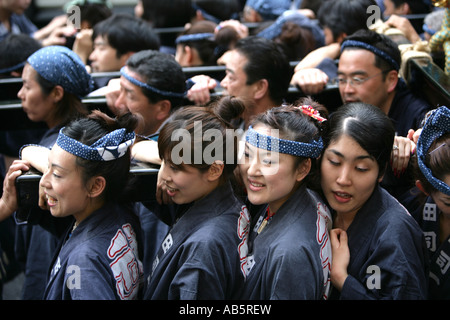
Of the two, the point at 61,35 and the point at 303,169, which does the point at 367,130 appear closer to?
the point at 303,169

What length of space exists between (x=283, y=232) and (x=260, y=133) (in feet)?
1.08

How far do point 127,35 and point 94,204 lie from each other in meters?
1.60

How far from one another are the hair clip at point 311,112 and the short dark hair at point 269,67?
822 millimetres

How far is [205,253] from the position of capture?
1.65 metres

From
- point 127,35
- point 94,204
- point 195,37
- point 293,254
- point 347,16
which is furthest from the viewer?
point 195,37

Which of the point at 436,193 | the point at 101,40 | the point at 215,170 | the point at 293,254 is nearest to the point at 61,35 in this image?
the point at 101,40

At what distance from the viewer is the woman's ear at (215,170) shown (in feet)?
5.96

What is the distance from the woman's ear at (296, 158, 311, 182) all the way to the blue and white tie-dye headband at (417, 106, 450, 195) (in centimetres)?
35

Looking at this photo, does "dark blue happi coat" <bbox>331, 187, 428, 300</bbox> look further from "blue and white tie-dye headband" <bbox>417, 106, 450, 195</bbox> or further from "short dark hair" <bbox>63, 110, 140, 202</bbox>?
"short dark hair" <bbox>63, 110, 140, 202</bbox>

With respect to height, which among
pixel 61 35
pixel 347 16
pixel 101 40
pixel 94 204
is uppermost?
pixel 347 16

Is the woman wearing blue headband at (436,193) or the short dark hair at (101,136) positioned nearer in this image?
the woman wearing blue headband at (436,193)

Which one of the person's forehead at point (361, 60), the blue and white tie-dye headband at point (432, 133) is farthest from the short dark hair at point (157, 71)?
the blue and white tie-dye headband at point (432, 133)

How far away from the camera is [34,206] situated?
2.00 metres

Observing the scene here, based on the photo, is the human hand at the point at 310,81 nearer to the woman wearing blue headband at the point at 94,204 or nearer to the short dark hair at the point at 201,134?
the short dark hair at the point at 201,134
